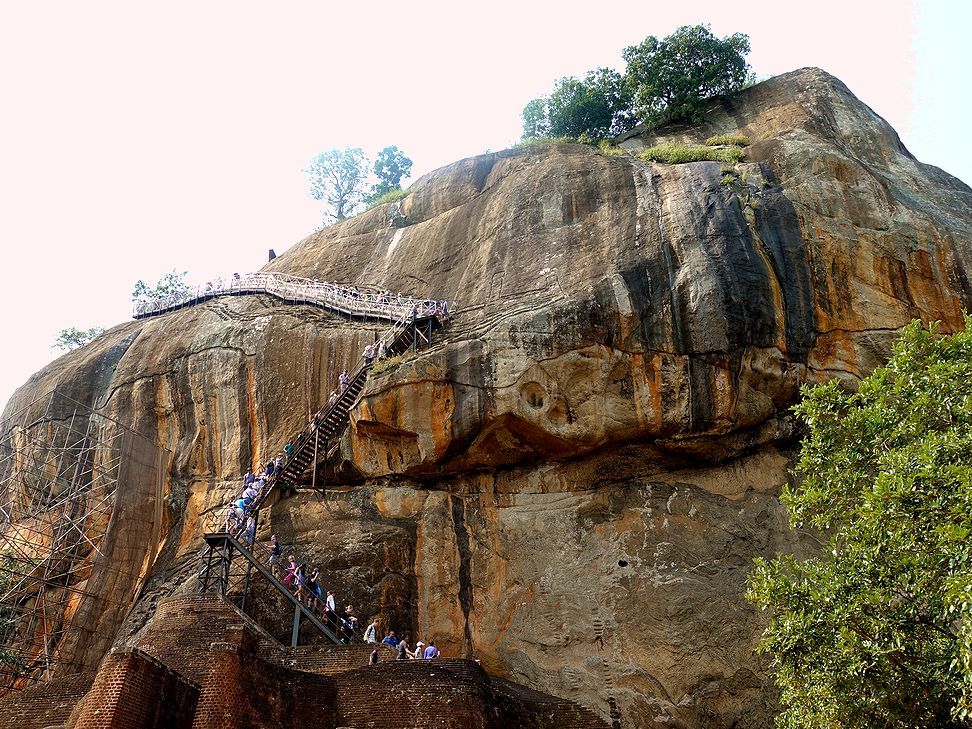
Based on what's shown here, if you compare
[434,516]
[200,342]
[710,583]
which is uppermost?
[200,342]

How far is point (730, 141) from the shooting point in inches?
1131

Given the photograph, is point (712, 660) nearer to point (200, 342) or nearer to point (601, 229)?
point (601, 229)

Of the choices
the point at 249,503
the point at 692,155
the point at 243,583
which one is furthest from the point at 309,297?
the point at 692,155

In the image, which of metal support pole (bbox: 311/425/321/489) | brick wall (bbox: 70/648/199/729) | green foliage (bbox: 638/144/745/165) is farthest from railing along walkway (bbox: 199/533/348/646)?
green foliage (bbox: 638/144/745/165)

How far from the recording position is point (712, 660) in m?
20.6

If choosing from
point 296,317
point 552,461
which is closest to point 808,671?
point 552,461

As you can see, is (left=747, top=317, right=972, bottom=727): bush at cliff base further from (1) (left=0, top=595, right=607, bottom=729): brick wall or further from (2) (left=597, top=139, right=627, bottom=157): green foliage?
(2) (left=597, top=139, right=627, bottom=157): green foliage

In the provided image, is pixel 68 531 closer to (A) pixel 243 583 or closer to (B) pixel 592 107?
(A) pixel 243 583

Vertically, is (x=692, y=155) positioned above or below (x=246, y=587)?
above

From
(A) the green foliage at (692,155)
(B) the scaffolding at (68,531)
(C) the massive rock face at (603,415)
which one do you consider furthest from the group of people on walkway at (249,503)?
(A) the green foliage at (692,155)

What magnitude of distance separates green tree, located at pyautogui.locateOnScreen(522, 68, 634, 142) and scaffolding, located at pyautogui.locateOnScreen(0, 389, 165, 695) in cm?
2005

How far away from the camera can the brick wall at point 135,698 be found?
13578 mm

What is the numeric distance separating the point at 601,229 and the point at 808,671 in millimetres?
13154

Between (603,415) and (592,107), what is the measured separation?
17.8 meters
